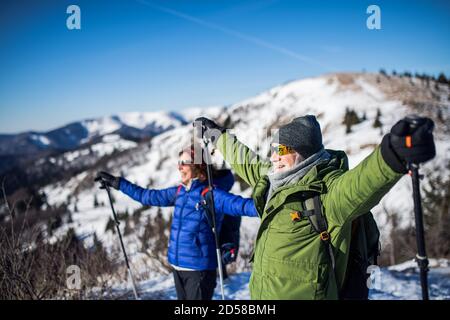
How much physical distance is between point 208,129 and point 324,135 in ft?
164

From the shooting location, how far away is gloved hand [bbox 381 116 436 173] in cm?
132

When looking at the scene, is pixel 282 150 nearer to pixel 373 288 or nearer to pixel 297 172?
pixel 297 172

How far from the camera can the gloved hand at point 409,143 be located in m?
1.32

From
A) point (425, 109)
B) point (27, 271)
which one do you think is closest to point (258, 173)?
point (27, 271)

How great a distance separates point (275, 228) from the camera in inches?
77.1

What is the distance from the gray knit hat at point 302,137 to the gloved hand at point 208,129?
110 centimetres

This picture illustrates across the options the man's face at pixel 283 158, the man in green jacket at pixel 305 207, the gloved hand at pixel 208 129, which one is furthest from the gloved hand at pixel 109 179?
the man's face at pixel 283 158

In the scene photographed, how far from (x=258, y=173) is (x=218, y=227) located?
950mm

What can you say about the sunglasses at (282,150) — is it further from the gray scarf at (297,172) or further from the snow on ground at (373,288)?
the snow on ground at (373,288)

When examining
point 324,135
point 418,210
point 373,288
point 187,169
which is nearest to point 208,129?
point 187,169

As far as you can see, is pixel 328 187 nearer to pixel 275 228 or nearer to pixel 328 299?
pixel 275 228

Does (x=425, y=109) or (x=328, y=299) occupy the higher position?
(x=425, y=109)

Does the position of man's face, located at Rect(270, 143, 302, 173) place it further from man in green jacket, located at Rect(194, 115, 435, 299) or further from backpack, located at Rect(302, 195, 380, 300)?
backpack, located at Rect(302, 195, 380, 300)
